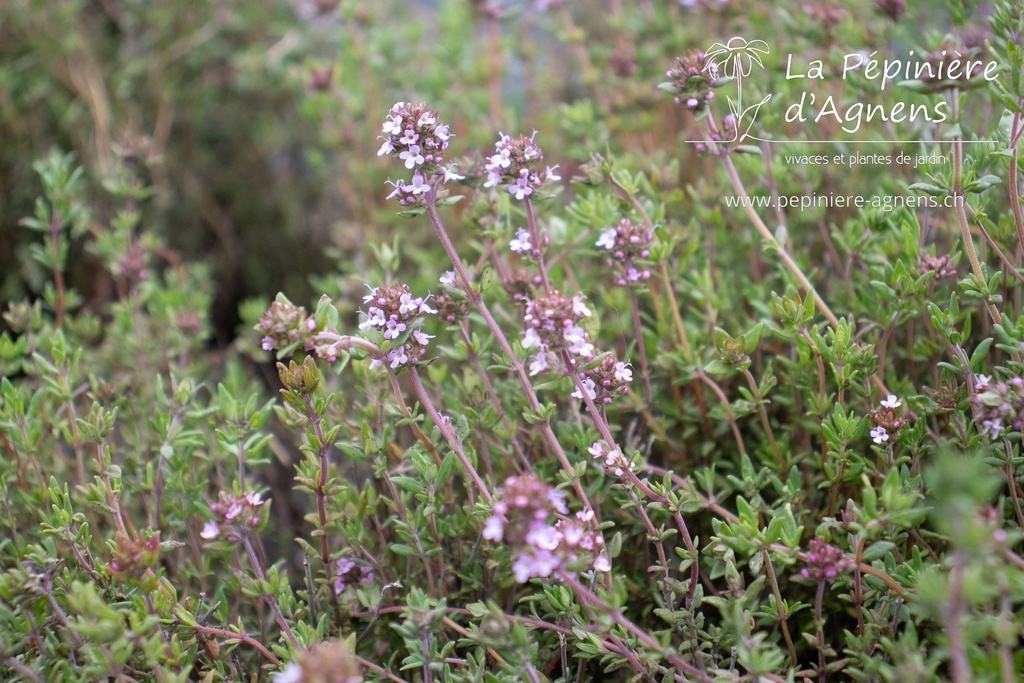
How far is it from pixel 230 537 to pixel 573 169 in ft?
6.95

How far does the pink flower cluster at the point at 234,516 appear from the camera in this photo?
1.63m

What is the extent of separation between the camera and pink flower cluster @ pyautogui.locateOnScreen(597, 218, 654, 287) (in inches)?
76.0

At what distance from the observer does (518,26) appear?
3.92m

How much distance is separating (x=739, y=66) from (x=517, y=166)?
3.35ft

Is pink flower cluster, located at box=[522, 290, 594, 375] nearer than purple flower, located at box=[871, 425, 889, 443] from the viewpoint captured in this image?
Yes

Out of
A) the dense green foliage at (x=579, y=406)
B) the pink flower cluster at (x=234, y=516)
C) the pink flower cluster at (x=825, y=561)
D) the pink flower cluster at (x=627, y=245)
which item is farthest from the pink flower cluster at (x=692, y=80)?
the pink flower cluster at (x=234, y=516)

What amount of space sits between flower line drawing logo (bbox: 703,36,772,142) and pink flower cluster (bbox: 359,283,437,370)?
102 centimetres

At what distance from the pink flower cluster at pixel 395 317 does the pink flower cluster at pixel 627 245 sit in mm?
547

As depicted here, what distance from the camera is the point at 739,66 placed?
2344 mm

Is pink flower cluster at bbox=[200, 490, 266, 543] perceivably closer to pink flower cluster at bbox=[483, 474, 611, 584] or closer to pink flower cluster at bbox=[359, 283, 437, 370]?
pink flower cluster at bbox=[359, 283, 437, 370]

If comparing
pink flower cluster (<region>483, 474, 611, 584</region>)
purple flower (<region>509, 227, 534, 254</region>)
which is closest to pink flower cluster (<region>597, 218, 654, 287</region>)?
purple flower (<region>509, 227, 534, 254</region>)

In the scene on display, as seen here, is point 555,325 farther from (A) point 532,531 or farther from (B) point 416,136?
(B) point 416,136

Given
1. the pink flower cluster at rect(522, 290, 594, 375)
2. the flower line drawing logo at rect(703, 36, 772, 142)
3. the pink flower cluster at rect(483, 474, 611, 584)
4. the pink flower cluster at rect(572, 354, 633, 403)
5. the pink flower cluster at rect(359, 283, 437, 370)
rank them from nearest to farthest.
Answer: the pink flower cluster at rect(483, 474, 611, 584) → the pink flower cluster at rect(522, 290, 594, 375) → the pink flower cluster at rect(359, 283, 437, 370) → the pink flower cluster at rect(572, 354, 633, 403) → the flower line drawing logo at rect(703, 36, 772, 142)

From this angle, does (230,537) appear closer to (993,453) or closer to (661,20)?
(993,453)
